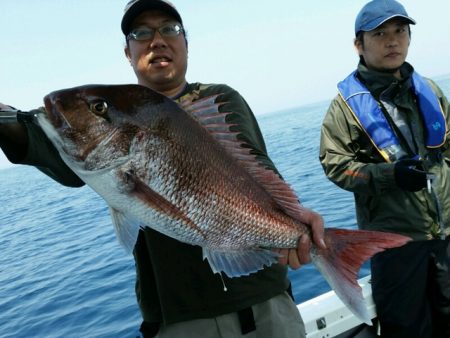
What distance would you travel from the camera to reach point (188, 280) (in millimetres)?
2311

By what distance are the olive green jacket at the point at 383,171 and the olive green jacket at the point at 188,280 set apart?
1.63m

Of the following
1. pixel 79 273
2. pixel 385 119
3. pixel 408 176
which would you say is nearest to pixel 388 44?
pixel 385 119

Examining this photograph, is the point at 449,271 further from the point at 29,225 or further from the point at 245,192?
the point at 29,225

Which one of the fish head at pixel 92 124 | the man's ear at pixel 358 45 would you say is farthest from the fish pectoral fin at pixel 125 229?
the man's ear at pixel 358 45

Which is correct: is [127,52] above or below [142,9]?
below

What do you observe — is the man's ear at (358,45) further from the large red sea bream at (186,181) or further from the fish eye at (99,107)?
the fish eye at (99,107)

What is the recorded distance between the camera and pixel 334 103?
4.12 metres

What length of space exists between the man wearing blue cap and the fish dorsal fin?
1835 mm

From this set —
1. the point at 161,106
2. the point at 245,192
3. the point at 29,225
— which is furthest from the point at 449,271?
the point at 29,225

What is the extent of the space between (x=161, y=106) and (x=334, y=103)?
2750mm

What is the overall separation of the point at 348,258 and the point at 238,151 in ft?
2.58

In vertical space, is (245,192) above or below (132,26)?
below

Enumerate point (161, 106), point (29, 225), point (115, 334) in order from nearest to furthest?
point (161, 106) → point (115, 334) → point (29, 225)

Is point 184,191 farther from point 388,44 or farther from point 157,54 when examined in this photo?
point 388,44
